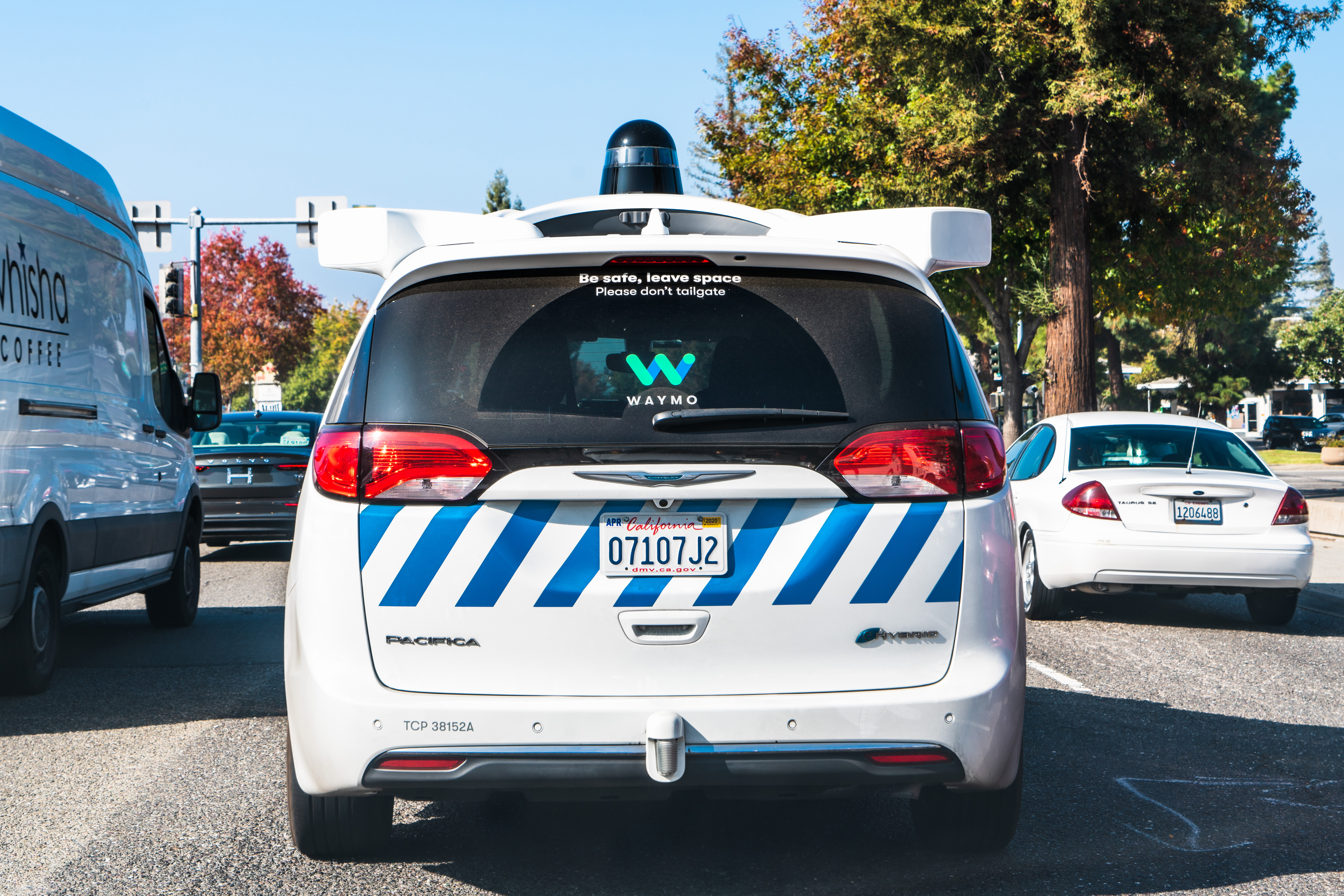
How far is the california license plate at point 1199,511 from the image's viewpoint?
9.30m

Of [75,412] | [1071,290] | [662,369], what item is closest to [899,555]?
[662,369]

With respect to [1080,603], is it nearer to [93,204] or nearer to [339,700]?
[93,204]

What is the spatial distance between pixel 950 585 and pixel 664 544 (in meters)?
0.76

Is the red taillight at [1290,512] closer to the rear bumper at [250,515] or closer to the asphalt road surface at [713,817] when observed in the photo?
the asphalt road surface at [713,817]

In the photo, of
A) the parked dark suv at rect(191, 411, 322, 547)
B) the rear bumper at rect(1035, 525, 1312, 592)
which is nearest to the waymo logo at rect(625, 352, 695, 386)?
the rear bumper at rect(1035, 525, 1312, 592)

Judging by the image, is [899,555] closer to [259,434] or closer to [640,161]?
[640,161]

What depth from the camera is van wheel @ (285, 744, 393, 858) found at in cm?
409

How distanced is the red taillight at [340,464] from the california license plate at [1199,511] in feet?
23.0

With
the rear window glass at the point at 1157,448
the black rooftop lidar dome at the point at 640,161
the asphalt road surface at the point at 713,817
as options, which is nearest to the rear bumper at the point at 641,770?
the asphalt road surface at the point at 713,817

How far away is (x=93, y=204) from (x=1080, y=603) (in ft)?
25.4

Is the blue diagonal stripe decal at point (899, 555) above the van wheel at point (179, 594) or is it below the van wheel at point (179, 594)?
above

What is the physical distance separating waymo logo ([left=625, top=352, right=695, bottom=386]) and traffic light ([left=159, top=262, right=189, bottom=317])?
25083 millimetres

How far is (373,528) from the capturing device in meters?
3.64

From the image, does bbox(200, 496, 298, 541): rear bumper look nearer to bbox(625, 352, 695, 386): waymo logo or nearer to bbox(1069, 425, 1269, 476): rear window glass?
bbox(1069, 425, 1269, 476): rear window glass
